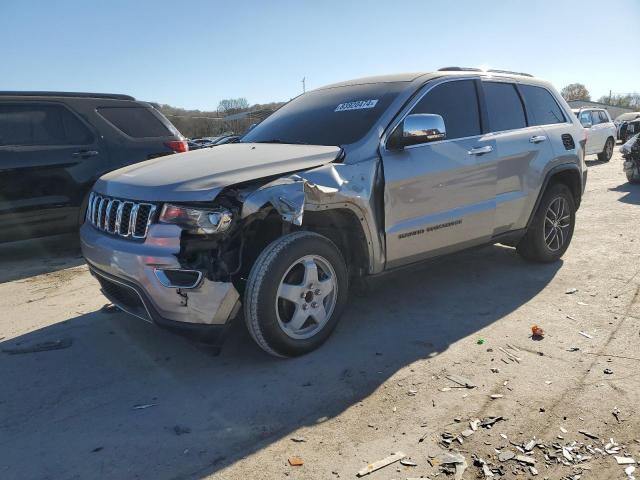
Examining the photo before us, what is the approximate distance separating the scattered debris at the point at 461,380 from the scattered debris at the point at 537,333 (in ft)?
2.80

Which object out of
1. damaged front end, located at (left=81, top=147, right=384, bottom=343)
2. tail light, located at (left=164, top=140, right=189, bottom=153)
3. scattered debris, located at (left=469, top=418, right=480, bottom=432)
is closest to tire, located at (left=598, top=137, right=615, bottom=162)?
tail light, located at (left=164, top=140, right=189, bottom=153)

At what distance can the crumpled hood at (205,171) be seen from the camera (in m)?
3.01

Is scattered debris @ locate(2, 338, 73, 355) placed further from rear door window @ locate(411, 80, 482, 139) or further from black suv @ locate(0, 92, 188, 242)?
rear door window @ locate(411, 80, 482, 139)

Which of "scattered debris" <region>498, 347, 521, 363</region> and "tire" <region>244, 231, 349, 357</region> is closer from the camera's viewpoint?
"tire" <region>244, 231, 349, 357</region>

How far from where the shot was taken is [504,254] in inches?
228

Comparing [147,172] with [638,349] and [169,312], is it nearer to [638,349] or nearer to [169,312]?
[169,312]

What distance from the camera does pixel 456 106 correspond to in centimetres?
430

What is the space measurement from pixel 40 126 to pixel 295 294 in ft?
14.6

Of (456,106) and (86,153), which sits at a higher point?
(456,106)

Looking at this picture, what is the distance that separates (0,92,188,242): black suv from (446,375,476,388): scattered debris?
471cm

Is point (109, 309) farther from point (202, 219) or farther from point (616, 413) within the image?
point (616, 413)

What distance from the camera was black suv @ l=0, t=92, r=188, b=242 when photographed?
5703 millimetres

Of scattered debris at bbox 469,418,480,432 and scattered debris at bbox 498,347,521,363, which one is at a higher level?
scattered debris at bbox 498,347,521,363

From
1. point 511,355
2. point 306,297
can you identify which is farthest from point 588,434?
point 306,297
